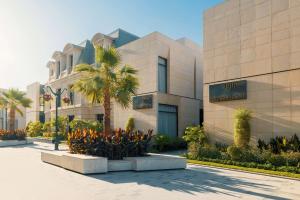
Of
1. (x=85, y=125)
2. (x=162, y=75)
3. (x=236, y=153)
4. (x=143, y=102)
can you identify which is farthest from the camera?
(x=85, y=125)

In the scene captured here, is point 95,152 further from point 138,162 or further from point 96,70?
point 96,70

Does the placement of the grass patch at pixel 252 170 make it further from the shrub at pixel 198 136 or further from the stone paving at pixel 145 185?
the shrub at pixel 198 136

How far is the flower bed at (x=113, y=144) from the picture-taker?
47.3 feet

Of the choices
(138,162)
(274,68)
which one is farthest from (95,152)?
(274,68)

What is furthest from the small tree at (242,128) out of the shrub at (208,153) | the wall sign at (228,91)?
the wall sign at (228,91)

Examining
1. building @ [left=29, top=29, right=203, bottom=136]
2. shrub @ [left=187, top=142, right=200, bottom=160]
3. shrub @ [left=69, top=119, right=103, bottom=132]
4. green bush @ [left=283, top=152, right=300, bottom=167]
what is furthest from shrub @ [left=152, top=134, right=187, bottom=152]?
green bush @ [left=283, top=152, right=300, bottom=167]

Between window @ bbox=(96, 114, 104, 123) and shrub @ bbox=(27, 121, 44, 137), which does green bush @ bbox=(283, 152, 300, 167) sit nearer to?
window @ bbox=(96, 114, 104, 123)

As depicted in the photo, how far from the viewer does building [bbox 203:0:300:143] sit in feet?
53.3

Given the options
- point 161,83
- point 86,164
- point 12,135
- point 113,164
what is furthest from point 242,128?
point 12,135

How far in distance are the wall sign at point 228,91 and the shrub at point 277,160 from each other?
5064 mm

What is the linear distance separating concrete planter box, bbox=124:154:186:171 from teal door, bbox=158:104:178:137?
10473mm

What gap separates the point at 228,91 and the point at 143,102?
29.5 ft

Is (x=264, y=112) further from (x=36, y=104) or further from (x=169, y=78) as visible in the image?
(x=36, y=104)

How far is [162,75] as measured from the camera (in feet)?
86.7
